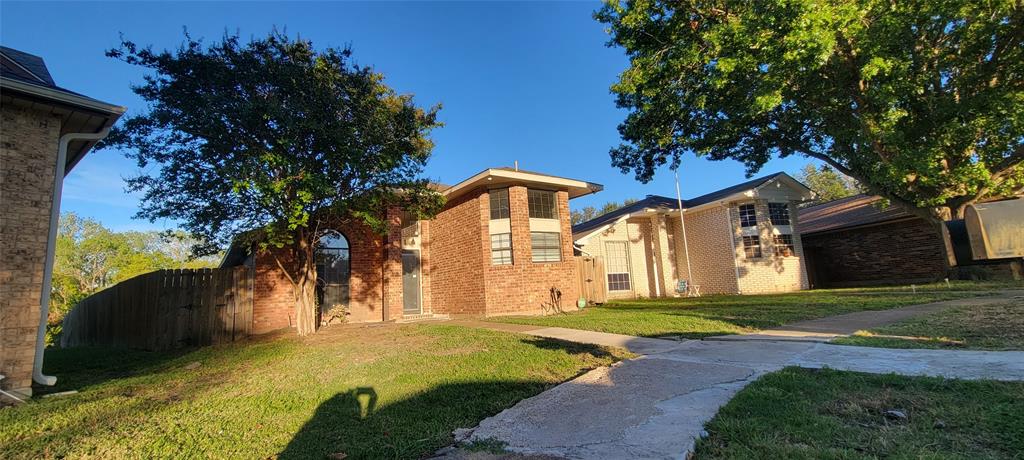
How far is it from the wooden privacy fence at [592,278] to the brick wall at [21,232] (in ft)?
46.8

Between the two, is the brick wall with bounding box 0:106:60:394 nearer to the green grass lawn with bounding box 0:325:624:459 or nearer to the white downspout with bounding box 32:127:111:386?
the white downspout with bounding box 32:127:111:386

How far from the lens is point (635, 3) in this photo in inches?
541

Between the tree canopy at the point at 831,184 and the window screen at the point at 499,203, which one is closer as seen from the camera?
the window screen at the point at 499,203

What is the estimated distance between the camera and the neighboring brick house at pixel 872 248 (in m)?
17.7

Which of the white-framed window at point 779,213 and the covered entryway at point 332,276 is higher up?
the white-framed window at point 779,213

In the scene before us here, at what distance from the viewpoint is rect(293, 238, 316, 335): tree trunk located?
1078 centimetres

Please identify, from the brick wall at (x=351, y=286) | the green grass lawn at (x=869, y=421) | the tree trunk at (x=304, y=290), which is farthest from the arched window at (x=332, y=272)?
the green grass lawn at (x=869, y=421)

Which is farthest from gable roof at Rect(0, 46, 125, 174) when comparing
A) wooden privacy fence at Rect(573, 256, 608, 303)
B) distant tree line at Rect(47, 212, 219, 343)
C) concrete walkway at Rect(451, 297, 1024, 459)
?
distant tree line at Rect(47, 212, 219, 343)

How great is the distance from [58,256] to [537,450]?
51826 mm

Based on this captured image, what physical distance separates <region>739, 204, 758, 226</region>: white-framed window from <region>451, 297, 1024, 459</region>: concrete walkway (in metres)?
14.3

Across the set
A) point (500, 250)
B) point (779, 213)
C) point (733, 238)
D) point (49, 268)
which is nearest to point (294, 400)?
point (49, 268)

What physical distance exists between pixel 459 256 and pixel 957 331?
40.8 ft

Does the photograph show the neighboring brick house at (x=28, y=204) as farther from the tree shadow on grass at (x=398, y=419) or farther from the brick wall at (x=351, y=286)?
the brick wall at (x=351, y=286)

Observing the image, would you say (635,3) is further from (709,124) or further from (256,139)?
(256,139)
